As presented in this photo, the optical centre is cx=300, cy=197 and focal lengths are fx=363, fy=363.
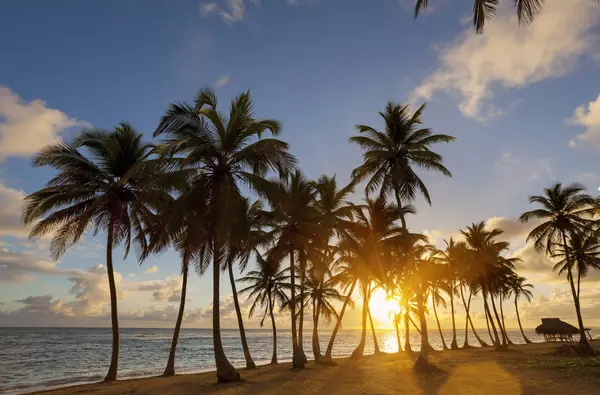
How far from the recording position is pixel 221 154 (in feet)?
51.6

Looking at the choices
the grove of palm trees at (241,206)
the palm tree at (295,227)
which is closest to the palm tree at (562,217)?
the grove of palm trees at (241,206)

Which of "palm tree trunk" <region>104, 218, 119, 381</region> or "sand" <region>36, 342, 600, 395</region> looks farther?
"palm tree trunk" <region>104, 218, 119, 381</region>

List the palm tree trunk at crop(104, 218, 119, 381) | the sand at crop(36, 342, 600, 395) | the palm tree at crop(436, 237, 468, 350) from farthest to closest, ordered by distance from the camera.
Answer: the palm tree at crop(436, 237, 468, 350)
the palm tree trunk at crop(104, 218, 119, 381)
the sand at crop(36, 342, 600, 395)

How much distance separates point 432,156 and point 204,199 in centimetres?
1254

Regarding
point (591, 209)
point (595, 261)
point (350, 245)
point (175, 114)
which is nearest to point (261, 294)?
point (350, 245)

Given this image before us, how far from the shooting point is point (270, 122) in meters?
16.2

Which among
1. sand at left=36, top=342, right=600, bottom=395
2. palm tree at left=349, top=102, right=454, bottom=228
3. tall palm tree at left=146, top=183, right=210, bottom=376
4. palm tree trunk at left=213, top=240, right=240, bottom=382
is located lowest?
sand at left=36, top=342, right=600, bottom=395

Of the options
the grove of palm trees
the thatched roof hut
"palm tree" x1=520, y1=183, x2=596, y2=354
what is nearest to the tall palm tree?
the grove of palm trees

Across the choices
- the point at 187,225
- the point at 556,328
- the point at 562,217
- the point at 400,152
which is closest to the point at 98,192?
the point at 187,225

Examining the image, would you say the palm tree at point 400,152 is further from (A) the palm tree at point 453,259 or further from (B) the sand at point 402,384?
(A) the palm tree at point 453,259

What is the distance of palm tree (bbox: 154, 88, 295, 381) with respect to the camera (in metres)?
14.6

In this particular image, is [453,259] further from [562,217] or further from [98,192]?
[98,192]

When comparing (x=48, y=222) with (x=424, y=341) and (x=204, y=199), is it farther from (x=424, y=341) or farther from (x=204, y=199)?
(x=424, y=341)

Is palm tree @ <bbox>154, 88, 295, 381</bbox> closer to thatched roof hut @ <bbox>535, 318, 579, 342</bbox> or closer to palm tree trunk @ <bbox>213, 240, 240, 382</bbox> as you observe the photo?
palm tree trunk @ <bbox>213, 240, 240, 382</bbox>
